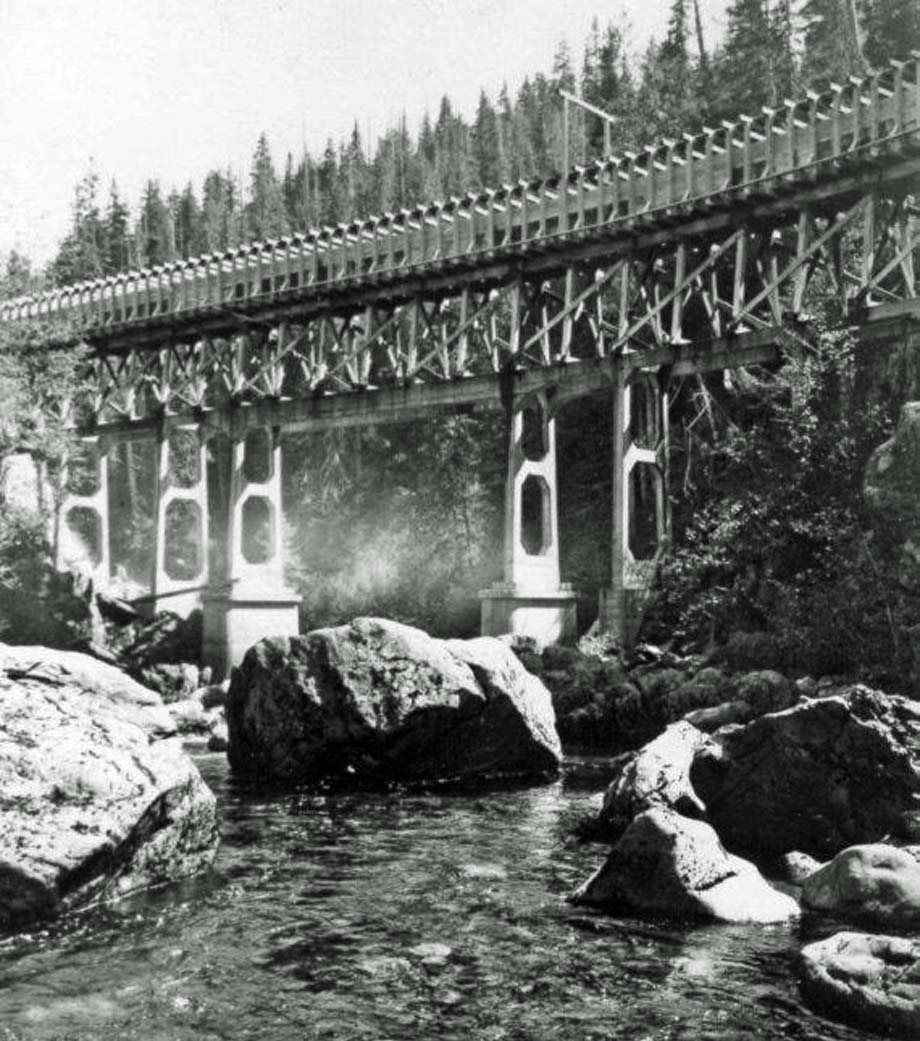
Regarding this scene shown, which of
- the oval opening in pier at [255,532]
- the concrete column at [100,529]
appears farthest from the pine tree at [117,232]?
the concrete column at [100,529]

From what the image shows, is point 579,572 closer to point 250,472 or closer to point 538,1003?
point 250,472

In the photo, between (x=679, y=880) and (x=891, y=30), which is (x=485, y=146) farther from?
(x=679, y=880)

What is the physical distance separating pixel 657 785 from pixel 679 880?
240cm

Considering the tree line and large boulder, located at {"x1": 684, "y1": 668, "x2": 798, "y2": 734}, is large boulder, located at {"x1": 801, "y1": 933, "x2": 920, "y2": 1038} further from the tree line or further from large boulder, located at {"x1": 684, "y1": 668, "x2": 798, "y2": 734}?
the tree line

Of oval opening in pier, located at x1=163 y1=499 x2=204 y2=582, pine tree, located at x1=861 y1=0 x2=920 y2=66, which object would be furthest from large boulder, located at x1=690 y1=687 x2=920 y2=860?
oval opening in pier, located at x1=163 y1=499 x2=204 y2=582

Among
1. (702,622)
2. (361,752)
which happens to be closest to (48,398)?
(702,622)

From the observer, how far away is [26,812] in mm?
7938

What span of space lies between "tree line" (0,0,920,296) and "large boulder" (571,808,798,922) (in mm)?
28714

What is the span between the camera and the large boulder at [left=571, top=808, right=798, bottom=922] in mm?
8047

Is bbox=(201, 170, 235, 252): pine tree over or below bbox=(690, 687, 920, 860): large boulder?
over

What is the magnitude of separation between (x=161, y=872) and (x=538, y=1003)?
3.68 m

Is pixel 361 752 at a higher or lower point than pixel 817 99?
lower

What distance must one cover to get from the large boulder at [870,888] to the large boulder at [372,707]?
6540 millimetres

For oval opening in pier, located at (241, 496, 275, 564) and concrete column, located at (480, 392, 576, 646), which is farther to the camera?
oval opening in pier, located at (241, 496, 275, 564)
